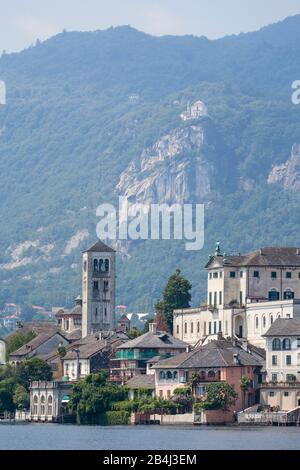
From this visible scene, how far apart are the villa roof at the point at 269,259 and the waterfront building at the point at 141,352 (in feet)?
33.5

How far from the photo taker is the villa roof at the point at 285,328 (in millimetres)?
169375

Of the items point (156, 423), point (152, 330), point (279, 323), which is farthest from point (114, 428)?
point (152, 330)

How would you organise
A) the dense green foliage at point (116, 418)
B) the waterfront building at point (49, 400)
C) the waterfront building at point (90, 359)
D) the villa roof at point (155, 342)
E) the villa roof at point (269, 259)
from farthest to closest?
the waterfront building at point (90, 359) < the villa roof at point (269, 259) < the villa roof at point (155, 342) < the waterfront building at point (49, 400) < the dense green foliage at point (116, 418)

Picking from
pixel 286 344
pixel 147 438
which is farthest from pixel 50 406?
pixel 147 438

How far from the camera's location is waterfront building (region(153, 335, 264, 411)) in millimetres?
169750

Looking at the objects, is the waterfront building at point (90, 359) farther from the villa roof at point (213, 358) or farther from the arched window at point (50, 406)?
the villa roof at point (213, 358)

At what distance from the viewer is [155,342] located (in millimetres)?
188500

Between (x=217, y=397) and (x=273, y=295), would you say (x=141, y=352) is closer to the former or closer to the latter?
(x=273, y=295)

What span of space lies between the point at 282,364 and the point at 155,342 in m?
21.4

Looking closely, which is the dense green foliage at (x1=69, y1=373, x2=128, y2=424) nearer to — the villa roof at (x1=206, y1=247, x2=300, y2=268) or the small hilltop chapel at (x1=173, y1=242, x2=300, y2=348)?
the small hilltop chapel at (x1=173, y1=242, x2=300, y2=348)

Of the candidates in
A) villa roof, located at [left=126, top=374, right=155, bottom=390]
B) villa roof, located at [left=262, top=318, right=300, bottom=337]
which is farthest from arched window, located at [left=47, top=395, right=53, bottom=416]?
villa roof, located at [left=262, top=318, right=300, bottom=337]

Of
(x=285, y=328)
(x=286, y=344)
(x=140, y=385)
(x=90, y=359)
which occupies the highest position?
(x=285, y=328)

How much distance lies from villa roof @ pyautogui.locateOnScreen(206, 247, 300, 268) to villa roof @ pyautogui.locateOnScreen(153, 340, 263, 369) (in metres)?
14.9

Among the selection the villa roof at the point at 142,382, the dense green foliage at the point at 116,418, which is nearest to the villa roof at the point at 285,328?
the villa roof at the point at 142,382
